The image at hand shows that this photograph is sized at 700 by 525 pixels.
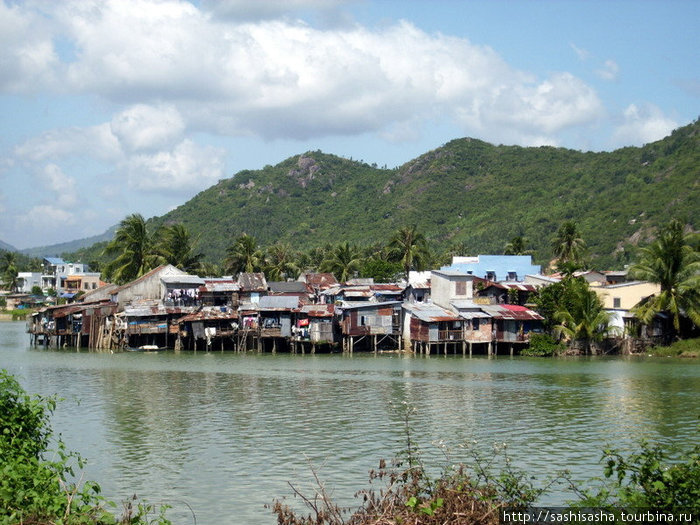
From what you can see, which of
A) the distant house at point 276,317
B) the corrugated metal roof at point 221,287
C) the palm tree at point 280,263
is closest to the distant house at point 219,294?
the corrugated metal roof at point 221,287

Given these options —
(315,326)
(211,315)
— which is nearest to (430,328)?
(315,326)

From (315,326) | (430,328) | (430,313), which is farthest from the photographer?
(315,326)

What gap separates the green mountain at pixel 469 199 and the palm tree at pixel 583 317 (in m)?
39.2

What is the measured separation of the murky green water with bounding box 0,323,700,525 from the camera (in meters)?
17.8

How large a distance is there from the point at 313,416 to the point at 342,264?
51.8m

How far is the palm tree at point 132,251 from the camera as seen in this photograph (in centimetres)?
6456

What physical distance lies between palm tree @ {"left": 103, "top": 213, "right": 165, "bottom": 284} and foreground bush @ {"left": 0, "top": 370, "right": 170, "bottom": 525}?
51.6 metres

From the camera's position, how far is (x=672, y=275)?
50156 millimetres

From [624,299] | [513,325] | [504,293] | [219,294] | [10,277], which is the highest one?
[10,277]

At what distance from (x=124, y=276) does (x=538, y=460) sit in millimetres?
51448

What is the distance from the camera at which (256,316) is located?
55.3 metres

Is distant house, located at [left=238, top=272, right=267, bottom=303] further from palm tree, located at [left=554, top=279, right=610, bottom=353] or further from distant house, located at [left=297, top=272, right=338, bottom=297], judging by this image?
palm tree, located at [left=554, top=279, right=610, bottom=353]

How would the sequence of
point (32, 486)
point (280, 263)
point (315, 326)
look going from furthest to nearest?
point (280, 263)
point (315, 326)
point (32, 486)

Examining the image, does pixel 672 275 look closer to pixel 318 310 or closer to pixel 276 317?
pixel 318 310
